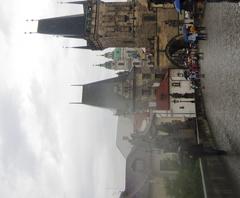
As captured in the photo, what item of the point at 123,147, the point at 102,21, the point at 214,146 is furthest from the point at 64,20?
the point at 214,146

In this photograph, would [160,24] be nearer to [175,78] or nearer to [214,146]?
[175,78]

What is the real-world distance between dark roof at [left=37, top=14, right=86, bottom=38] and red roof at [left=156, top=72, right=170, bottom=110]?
11986 millimetres

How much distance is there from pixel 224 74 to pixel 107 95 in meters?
34.0

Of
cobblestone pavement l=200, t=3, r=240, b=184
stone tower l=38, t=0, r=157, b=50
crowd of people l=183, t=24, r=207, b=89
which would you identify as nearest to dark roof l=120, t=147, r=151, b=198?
crowd of people l=183, t=24, r=207, b=89

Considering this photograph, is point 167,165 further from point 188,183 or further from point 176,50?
point 176,50

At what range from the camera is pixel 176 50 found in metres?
60.5

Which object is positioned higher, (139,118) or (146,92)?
(146,92)

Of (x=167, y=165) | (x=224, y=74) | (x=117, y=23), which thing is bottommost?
(x=167, y=165)

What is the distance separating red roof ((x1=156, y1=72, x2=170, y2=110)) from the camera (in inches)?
2421

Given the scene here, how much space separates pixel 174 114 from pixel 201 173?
23665mm

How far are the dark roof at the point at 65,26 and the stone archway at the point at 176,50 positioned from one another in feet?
36.8

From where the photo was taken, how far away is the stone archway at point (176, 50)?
57.6m

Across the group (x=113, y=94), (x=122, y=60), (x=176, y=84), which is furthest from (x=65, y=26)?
(x=122, y=60)

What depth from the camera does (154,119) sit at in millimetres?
62031
